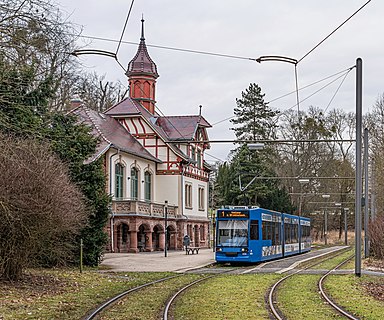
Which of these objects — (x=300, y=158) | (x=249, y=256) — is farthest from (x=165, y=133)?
(x=249, y=256)

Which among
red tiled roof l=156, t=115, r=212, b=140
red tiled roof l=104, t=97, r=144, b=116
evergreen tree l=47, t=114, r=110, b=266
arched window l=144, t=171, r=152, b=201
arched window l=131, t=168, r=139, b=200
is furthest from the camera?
red tiled roof l=156, t=115, r=212, b=140

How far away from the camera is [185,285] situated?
867 inches

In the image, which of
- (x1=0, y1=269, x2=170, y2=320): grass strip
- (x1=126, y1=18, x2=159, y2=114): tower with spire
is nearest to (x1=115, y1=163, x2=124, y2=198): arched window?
(x1=126, y1=18, x2=159, y2=114): tower with spire

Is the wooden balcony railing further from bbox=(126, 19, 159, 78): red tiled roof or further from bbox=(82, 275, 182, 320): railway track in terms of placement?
bbox=(82, 275, 182, 320): railway track

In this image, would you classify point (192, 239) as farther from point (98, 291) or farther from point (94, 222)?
point (98, 291)

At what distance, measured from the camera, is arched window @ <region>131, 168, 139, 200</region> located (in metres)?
50.1

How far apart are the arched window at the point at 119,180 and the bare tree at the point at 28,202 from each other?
2601cm

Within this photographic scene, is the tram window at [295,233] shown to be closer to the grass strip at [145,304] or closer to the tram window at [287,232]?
the tram window at [287,232]

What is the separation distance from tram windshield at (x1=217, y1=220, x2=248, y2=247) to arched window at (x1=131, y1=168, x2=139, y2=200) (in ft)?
55.3

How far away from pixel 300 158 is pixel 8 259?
53.2 m

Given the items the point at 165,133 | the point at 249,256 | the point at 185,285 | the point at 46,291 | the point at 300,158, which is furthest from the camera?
the point at 300,158

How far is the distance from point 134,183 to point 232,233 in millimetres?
17880

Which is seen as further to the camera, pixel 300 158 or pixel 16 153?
pixel 300 158

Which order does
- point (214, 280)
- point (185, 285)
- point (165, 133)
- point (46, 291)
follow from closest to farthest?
point (46, 291), point (185, 285), point (214, 280), point (165, 133)
